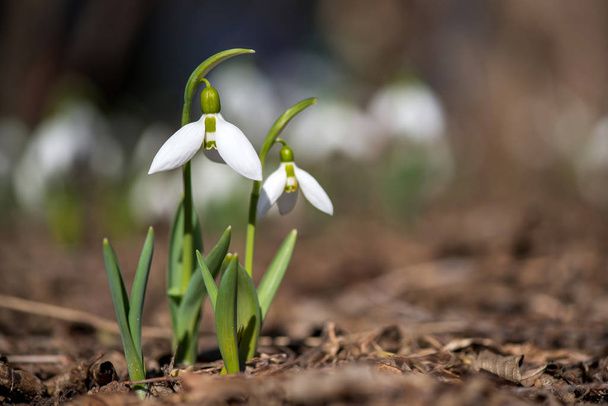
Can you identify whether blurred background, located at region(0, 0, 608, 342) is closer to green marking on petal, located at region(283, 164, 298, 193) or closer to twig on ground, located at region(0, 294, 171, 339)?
twig on ground, located at region(0, 294, 171, 339)

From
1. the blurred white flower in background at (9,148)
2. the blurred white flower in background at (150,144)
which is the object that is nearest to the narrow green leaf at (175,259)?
the blurred white flower in background at (150,144)

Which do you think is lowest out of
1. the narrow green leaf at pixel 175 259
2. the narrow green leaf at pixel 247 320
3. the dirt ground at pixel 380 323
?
the dirt ground at pixel 380 323

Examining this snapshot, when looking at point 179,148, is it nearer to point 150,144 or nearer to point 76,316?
point 76,316

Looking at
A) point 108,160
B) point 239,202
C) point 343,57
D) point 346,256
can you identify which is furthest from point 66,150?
point 343,57

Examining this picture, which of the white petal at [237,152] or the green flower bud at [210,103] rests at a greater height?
the green flower bud at [210,103]

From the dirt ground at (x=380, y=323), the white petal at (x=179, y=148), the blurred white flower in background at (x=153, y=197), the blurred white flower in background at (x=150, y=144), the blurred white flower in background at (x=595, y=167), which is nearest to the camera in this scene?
the dirt ground at (x=380, y=323)

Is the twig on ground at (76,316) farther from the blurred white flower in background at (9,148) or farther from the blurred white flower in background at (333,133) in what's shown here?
the blurred white flower in background at (9,148)

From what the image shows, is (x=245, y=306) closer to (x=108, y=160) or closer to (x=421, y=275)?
(x=421, y=275)
